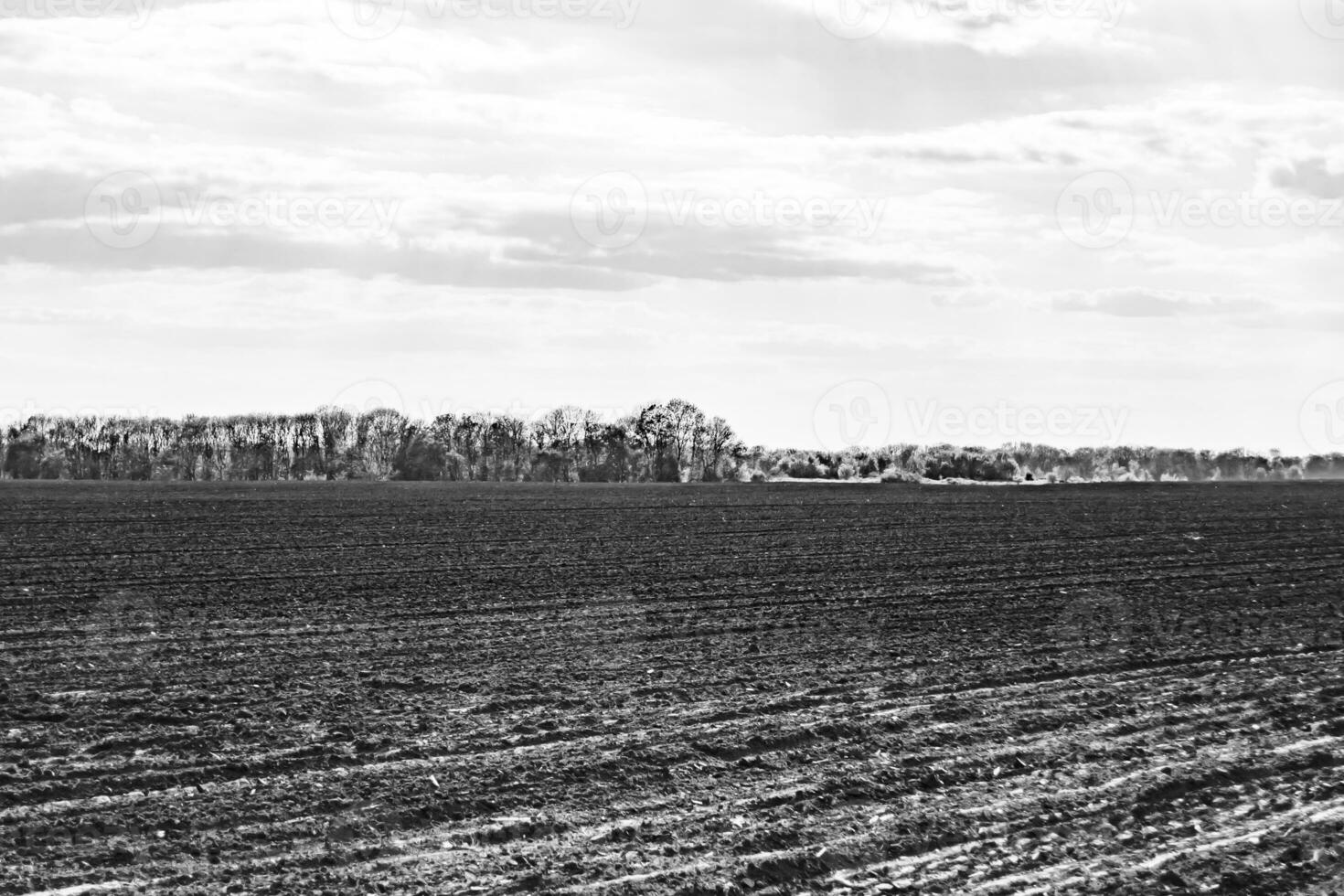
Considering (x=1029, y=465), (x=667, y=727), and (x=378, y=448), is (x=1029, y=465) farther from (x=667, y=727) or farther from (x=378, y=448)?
(x=667, y=727)

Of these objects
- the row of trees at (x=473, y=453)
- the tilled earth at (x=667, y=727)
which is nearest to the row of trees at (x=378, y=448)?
the row of trees at (x=473, y=453)

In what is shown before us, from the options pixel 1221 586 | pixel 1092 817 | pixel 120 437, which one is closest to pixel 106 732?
pixel 1092 817

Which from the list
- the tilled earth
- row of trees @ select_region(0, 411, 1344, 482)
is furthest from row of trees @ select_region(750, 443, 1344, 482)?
the tilled earth

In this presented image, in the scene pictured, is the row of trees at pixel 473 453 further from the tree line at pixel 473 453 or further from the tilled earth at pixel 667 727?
Result: the tilled earth at pixel 667 727

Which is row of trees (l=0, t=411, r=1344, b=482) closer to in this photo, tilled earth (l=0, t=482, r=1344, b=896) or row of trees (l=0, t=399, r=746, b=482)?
row of trees (l=0, t=399, r=746, b=482)

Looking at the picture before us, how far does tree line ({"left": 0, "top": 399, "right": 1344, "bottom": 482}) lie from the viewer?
112188 mm

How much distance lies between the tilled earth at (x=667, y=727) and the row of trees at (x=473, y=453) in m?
84.1

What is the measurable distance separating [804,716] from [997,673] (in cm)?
325

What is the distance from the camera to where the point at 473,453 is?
118062mm

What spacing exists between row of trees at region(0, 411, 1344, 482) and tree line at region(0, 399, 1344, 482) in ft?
0.41

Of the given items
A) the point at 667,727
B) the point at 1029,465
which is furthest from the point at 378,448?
the point at 667,727

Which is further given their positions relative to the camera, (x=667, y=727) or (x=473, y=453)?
(x=473, y=453)

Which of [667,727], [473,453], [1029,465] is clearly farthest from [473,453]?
[667,727]

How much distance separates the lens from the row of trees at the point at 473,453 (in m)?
112
